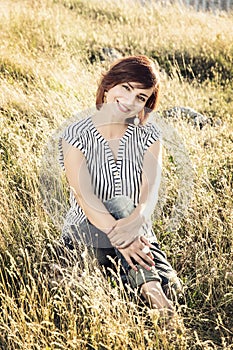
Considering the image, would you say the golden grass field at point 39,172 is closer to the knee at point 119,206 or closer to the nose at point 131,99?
the knee at point 119,206

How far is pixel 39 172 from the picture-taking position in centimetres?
407

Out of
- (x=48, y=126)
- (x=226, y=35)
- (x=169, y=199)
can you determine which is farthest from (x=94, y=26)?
(x=169, y=199)

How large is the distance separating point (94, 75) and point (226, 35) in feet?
9.50

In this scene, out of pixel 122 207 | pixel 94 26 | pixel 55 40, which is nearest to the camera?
pixel 122 207

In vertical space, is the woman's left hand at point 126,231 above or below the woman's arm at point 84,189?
below

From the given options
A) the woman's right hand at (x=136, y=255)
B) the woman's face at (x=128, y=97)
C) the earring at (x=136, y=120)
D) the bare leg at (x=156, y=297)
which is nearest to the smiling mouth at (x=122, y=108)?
the woman's face at (x=128, y=97)

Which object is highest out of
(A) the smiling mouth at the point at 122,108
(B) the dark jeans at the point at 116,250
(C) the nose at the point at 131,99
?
(C) the nose at the point at 131,99

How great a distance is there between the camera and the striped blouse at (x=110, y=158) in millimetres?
3258

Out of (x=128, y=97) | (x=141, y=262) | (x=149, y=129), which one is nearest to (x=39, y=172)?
(x=149, y=129)

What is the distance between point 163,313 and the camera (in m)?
2.71

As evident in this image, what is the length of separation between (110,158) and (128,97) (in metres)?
0.37

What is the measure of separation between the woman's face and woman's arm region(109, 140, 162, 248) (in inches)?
10.3

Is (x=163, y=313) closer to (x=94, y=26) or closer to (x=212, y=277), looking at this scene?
(x=212, y=277)

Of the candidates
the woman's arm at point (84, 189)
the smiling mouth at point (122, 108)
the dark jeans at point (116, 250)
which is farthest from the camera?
the smiling mouth at point (122, 108)
